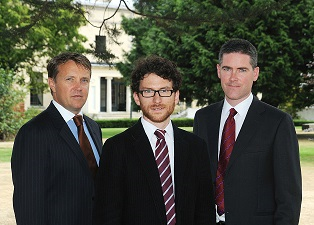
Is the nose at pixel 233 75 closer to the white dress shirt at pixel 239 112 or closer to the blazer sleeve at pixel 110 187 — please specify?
the white dress shirt at pixel 239 112

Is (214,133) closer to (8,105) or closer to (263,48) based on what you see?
(263,48)

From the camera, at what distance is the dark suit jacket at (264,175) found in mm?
3514

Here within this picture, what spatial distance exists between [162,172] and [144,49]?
30798mm

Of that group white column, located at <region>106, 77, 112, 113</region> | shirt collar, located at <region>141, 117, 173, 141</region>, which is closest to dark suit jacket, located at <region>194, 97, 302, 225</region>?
shirt collar, located at <region>141, 117, 173, 141</region>

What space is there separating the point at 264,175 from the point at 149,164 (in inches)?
35.5

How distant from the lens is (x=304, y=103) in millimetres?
28609

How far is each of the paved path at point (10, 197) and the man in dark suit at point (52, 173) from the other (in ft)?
18.4

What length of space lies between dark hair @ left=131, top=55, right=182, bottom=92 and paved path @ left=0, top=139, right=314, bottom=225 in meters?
6.19

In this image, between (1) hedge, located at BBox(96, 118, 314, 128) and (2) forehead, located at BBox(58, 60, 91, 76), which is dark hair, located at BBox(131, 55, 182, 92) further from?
(1) hedge, located at BBox(96, 118, 314, 128)

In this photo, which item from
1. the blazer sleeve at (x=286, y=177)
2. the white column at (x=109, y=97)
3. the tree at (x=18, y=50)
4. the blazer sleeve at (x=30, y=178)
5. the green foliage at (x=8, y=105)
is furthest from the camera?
the white column at (x=109, y=97)

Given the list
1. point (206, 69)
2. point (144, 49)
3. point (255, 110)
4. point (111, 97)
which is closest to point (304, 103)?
point (206, 69)

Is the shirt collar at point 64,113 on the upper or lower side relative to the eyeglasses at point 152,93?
lower

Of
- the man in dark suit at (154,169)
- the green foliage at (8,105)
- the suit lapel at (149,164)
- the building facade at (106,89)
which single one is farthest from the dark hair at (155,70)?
the building facade at (106,89)

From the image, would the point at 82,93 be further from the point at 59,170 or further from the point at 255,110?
the point at 255,110
